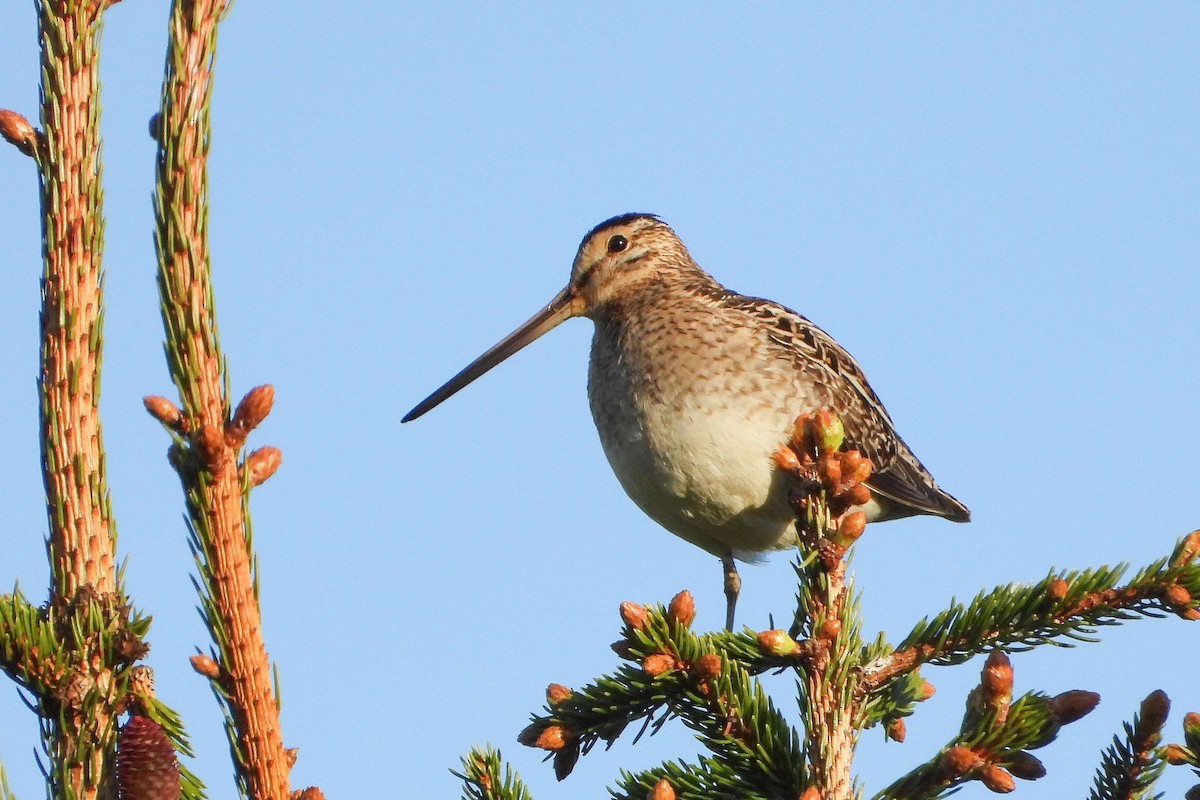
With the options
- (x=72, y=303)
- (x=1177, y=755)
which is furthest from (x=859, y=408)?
(x=72, y=303)

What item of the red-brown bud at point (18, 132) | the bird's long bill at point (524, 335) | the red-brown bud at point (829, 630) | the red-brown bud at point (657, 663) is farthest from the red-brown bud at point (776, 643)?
the bird's long bill at point (524, 335)

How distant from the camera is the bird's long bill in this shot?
24.0 feet

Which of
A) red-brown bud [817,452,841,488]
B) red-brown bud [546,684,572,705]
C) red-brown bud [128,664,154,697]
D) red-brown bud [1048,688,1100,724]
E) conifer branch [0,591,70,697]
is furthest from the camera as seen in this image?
red-brown bud [546,684,572,705]

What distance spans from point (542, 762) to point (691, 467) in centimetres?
287

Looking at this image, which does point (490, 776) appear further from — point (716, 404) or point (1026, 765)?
point (716, 404)

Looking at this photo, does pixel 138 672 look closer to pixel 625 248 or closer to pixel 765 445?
pixel 765 445

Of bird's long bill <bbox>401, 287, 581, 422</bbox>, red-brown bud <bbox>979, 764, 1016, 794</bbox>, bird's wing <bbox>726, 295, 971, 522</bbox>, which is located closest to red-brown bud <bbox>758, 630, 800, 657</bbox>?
red-brown bud <bbox>979, 764, 1016, 794</bbox>

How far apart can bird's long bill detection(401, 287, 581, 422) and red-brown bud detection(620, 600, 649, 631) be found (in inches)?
188

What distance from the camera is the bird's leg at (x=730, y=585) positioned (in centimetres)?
661

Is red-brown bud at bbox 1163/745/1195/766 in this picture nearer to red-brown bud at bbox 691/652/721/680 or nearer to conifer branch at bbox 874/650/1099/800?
conifer branch at bbox 874/650/1099/800

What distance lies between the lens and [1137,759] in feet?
8.49

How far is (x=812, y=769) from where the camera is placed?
8.36 feet

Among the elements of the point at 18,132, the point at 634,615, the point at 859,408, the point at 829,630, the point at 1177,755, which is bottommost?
the point at 1177,755

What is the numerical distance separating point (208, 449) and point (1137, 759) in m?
1.85
